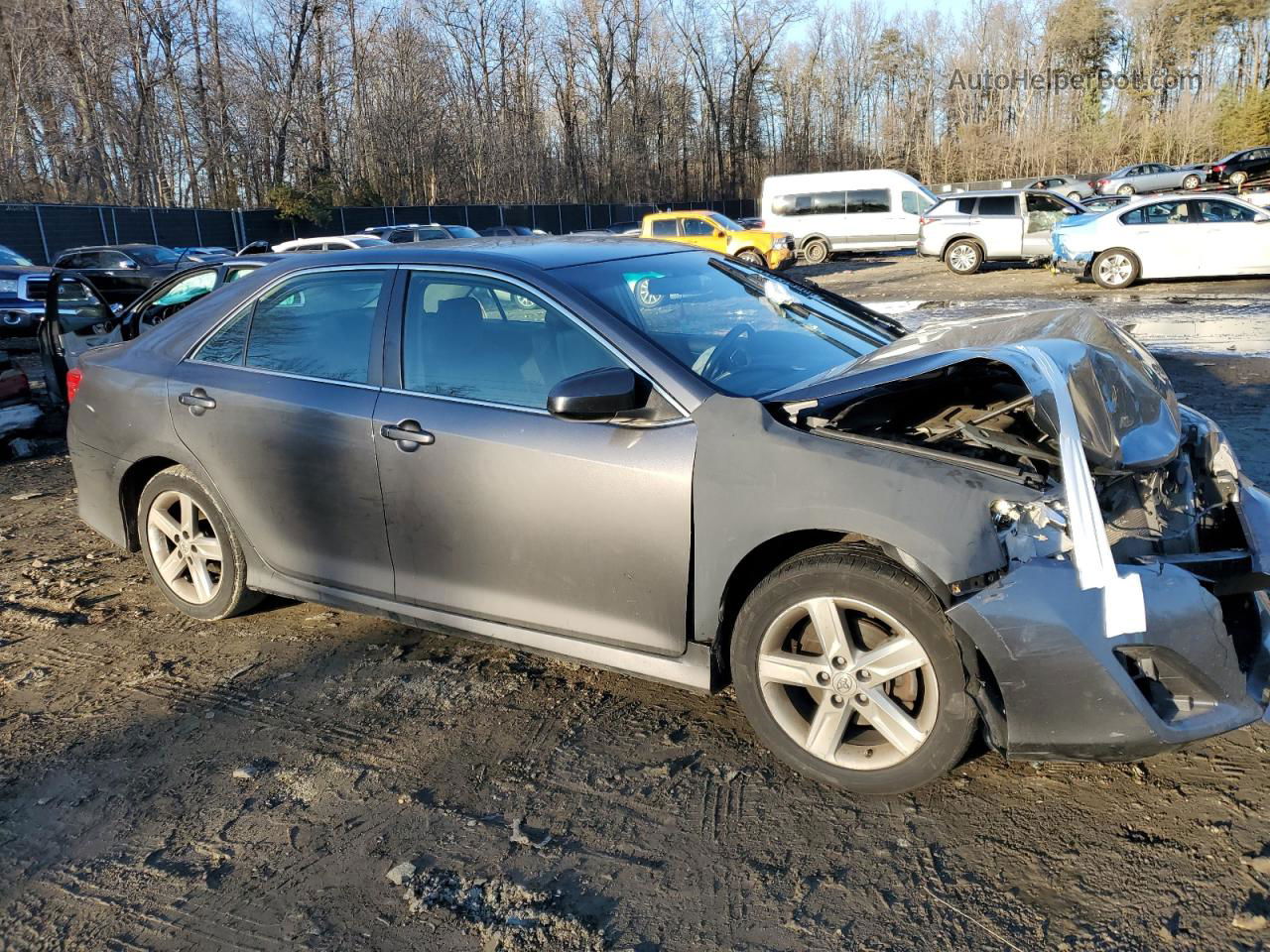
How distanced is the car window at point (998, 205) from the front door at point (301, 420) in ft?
68.6

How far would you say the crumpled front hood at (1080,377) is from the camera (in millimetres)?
2789

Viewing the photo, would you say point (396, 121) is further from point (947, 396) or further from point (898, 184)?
point (947, 396)

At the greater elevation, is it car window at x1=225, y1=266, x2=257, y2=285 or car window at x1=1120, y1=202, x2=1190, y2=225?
car window at x1=1120, y1=202, x2=1190, y2=225

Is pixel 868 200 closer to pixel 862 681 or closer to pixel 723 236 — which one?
pixel 723 236

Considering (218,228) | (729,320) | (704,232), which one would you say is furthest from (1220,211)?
(218,228)

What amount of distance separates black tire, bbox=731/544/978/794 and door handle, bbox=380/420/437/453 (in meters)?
1.29

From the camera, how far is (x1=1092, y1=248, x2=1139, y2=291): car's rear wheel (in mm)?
17203

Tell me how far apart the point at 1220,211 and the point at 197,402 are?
57.6 ft

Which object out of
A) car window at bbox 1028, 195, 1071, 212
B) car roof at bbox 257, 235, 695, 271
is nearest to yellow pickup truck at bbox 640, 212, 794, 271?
car window at bbox 1028, 195, 1071, 212

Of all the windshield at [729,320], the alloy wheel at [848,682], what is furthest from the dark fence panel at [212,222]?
the alloy wheel at [848,682]

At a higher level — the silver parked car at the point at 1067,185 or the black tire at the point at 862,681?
the silver parked car at the point at 1067,185

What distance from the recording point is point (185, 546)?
443cm

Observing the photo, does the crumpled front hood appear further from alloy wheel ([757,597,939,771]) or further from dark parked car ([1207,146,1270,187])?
dark parked car ([1207,146,1270,187])

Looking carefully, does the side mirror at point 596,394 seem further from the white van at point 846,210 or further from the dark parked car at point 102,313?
the white van at point 846,210
